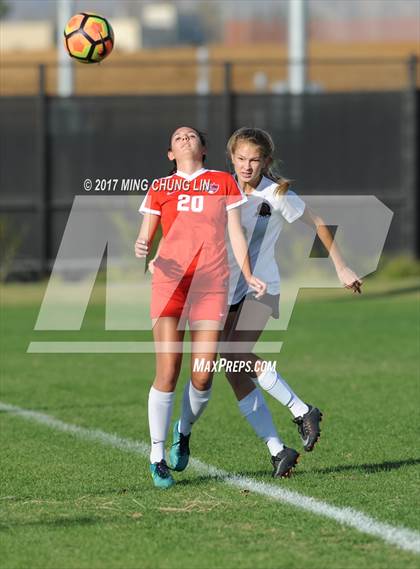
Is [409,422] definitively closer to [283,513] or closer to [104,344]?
[283,513]

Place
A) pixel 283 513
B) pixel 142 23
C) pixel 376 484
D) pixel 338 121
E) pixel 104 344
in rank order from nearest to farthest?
pixel 283 513 < pixel 376 484 < pixel 104 344 < pixel 338 121 < pixel 142 23

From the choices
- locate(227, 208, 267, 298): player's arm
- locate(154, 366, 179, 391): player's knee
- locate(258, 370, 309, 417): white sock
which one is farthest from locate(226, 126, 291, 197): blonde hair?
locate(154, 366, 179, 391): player's knee

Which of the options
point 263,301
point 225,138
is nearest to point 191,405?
point 263,301

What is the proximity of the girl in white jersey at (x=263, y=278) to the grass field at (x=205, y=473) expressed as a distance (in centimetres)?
33

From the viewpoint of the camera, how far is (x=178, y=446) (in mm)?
8531

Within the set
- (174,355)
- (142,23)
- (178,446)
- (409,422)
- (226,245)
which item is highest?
(226,245)

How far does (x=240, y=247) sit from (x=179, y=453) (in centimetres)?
139

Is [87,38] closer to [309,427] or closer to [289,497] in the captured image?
[309,427]

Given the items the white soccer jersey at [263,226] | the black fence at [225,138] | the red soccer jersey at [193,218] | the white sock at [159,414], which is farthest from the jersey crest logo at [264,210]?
the black fence at [225,138]

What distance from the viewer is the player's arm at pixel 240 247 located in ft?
26.9

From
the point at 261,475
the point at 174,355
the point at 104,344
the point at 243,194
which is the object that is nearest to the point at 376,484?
the point at 261,475

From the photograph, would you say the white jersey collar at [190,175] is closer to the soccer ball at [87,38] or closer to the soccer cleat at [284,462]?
→ the soccer cleat at [284,462]

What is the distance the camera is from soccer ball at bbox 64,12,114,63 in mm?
11820

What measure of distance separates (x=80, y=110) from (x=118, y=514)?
2047cm
